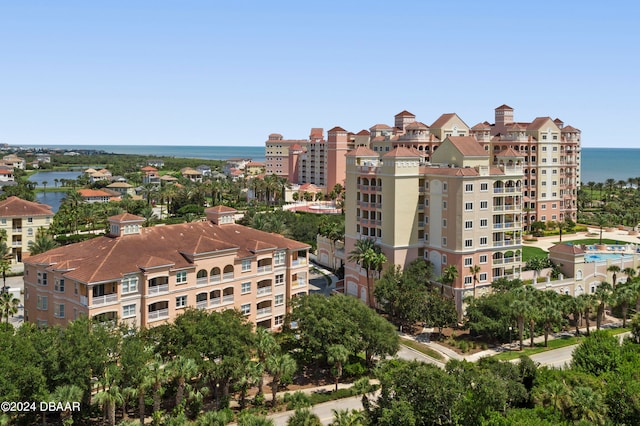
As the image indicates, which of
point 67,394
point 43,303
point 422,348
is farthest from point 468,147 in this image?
point 67,394

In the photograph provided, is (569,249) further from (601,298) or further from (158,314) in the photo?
(158,314)

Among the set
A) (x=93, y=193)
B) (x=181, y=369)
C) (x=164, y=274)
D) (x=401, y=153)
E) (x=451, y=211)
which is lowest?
(x=181, y=369)

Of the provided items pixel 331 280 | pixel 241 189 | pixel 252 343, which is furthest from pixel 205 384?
pixel 241 189

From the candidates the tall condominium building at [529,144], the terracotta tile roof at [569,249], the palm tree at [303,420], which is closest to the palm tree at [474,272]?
the terracotta tile roof at [569,249]

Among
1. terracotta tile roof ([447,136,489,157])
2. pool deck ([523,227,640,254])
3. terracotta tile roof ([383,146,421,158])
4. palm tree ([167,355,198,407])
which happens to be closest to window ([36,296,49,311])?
palm tree ([167,355,198,407])

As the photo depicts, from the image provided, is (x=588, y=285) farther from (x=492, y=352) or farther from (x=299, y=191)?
(x=299, y=191)

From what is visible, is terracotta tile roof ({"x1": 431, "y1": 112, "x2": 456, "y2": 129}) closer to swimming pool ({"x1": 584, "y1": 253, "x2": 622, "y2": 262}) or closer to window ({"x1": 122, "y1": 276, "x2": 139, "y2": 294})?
swimming pool ({"x1": 584, "y1": 253, "x2": 622, "y2": 262})

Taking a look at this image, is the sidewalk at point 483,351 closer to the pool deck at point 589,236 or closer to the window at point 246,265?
the window at point 246,265

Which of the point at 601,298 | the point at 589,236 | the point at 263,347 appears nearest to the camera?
the point at 263,347
